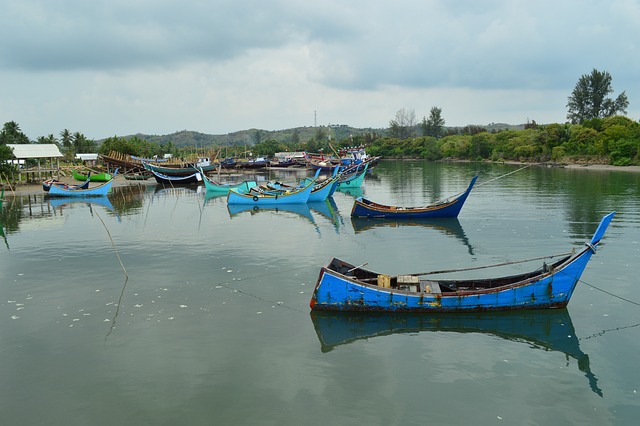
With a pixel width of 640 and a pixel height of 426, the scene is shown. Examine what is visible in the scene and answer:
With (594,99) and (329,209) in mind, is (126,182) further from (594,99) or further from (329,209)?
(594,99)

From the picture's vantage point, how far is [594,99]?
99375 mm

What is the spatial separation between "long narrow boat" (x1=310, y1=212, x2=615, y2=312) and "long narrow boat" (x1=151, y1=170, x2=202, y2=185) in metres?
49.7

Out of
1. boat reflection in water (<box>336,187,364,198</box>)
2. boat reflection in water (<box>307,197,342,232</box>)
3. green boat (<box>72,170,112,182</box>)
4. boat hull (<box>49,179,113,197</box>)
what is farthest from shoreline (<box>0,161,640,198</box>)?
boat reflection in water (<box>336,187,364,198</box>)

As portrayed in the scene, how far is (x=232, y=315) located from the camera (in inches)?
557

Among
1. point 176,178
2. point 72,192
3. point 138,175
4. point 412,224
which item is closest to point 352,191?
point 412,224

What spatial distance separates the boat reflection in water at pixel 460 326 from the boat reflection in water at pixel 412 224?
40.4 feet

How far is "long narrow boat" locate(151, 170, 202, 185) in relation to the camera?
60.6m

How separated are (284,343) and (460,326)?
474cm

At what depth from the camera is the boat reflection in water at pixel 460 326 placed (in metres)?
12.5

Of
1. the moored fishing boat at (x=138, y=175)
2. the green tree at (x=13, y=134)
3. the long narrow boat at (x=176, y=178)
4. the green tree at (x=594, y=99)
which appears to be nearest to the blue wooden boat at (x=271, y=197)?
the long narrow boat at (x=176, y=178)

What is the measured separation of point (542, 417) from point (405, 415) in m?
2.50

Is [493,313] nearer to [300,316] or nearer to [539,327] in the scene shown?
[539,327]

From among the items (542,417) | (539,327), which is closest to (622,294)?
(539,327)

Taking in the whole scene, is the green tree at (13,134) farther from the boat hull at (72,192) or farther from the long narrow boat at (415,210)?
the long narrow boat at (415,210)
